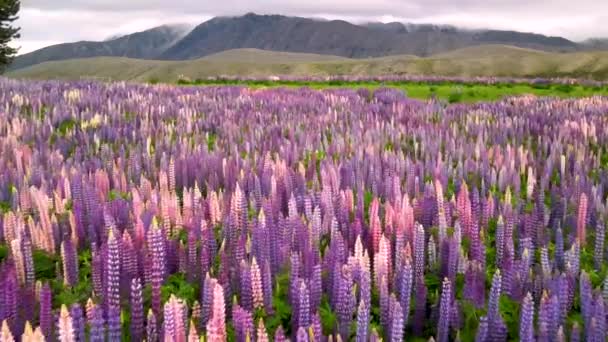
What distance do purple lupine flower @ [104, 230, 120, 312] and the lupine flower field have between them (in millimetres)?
11

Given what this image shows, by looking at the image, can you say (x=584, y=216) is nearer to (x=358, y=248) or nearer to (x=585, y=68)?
(x=358, y=248)

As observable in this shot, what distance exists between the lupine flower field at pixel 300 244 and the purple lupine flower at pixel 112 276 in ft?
0.04

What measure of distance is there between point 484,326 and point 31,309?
2182 millimetres

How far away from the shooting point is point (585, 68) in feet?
390

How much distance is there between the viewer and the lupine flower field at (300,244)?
280cm

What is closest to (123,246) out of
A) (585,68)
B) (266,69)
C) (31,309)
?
(31,309)

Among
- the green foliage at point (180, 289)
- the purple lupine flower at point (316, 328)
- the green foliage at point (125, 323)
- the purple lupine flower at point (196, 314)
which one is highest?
the purple lupine flower at point (316, 328)

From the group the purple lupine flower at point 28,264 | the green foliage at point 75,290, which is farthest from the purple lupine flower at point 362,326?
the purple lupine flower at point 28,264

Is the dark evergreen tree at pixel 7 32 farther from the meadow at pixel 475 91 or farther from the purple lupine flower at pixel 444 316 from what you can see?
the purple lupine flower at pixel 444 316

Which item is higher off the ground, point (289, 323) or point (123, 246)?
point (123, 246)

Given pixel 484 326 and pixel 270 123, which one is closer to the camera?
pixel 484 326

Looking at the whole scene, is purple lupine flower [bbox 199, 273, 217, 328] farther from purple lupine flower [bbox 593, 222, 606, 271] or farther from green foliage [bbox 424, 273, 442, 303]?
purple lupine flower [bbox 593, 222, 606, 271]

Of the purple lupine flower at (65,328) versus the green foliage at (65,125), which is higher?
the green foliage at (65,125)

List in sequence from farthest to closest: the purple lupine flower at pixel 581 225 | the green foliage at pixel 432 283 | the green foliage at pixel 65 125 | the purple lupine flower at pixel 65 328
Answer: the green foliage at pixel 65 125 < the purple lupine flower at pixel 581 225 < the green foliage at pixel 432 283 < the purple lupine flower at pixel 65 328
